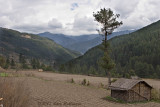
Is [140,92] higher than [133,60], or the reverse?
[133,60]

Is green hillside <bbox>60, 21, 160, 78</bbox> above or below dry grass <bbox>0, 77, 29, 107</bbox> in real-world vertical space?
above

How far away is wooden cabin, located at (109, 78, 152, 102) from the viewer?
16312 mm

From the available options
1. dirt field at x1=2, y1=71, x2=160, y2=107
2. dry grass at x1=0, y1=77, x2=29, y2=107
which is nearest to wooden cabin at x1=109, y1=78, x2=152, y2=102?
dirt field at x1=2, y1=71, x2=160, y2=107

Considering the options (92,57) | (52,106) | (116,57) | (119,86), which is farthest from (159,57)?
(52,106)

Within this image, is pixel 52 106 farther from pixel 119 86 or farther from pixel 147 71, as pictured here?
pixel 147 71

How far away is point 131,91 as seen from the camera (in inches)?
645

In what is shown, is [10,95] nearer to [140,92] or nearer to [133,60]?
[140,92]

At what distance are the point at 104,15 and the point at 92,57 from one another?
123776mm

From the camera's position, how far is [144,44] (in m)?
125

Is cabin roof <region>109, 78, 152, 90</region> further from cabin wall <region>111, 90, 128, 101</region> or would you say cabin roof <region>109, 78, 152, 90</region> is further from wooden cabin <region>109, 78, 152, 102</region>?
cabin wall <region>111, 90, 128, 101</region>

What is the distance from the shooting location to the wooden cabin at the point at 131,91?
1631cm

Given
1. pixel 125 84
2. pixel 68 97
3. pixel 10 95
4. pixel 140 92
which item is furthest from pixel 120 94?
pixel 10 95

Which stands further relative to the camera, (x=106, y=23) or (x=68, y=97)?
(x=106, y=23)

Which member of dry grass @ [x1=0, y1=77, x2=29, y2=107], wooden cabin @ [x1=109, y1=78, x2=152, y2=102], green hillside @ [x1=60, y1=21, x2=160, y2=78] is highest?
green hillside @ [x1=60, y1=21, x2=160, y2=78]
